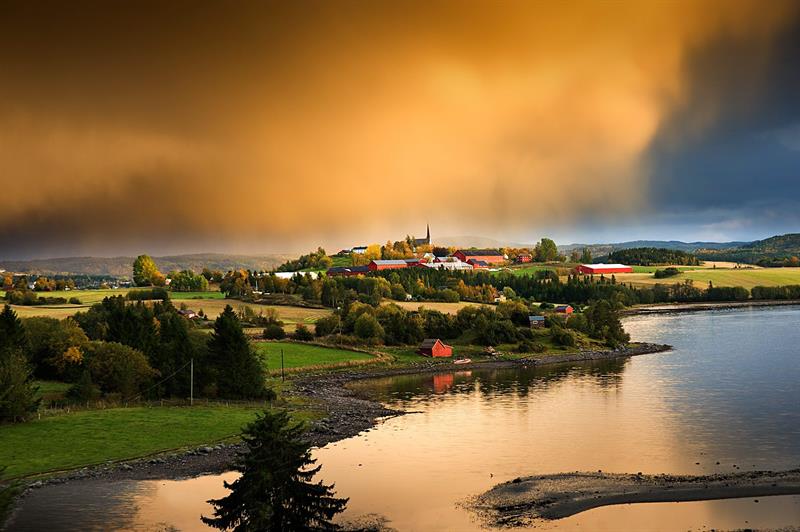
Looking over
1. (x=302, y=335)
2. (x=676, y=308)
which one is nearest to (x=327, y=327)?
(x=302, y=335)

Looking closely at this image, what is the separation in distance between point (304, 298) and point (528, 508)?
122m

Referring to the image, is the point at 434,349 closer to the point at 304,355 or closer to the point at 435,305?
the point at 304,355

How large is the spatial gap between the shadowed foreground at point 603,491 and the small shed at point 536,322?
3165 inches

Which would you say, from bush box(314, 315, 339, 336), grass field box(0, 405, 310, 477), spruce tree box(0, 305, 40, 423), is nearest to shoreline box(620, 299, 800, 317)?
bush box(314, 315, 339, 336)

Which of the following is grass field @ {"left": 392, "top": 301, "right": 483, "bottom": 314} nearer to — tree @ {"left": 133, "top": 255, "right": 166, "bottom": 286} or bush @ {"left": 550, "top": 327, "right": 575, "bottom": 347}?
bush @ {"left": 550, "top": 327, "right": 575, "bottom": 347}

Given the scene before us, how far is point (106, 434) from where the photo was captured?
4869 centimetres

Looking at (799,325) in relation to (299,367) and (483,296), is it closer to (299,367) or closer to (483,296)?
(483,296)

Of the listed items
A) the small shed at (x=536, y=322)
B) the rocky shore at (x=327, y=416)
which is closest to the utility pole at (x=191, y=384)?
the rocky shore at (x=327, y=416)

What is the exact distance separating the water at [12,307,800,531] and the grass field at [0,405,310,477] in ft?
15.0

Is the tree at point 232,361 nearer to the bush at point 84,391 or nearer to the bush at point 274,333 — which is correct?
the bush at point 84,391

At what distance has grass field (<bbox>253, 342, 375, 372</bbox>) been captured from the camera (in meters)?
90.9

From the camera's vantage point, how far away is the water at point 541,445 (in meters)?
35.6

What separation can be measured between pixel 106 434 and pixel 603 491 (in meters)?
30.8

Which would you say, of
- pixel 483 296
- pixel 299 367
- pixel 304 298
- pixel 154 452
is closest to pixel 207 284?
pixel 304 298
